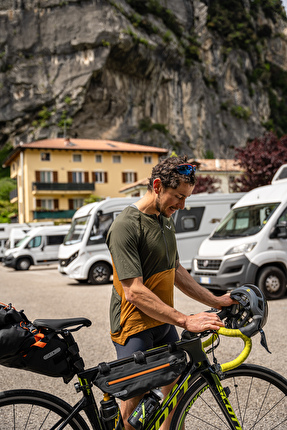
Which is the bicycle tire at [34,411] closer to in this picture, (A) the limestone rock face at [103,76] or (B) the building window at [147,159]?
(B) the building window at [147,159]

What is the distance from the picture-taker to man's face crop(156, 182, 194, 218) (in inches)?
98.0

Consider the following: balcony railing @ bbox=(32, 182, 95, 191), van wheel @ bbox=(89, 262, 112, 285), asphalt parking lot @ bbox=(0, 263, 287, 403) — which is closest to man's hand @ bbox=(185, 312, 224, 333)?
asphalt parking lot @ bbox=(0, 263, 287, 403)

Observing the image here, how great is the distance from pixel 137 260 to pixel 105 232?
12.2 m

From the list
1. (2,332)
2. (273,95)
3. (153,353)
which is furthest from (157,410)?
(273,95)

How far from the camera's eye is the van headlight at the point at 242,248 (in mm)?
9578

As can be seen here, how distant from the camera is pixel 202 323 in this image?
2.30m

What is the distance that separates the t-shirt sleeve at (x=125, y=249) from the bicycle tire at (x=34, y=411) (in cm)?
66

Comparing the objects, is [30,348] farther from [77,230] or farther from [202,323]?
[77,230]

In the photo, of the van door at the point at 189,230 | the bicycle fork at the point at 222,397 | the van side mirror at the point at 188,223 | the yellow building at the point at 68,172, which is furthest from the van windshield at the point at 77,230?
the yellow building at the point at 68,172

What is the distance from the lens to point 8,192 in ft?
198

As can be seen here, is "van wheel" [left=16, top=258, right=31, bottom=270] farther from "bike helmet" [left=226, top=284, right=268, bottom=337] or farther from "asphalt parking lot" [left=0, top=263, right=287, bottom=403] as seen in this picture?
"bike helmet" [left=226, top=284, right=268, bottom=337]

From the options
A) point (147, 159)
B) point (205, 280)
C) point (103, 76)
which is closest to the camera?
point (205, 280)

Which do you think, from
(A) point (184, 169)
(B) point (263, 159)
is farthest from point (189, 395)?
(B) point (263, 159)

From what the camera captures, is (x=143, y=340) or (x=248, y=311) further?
(x=143, y=340)
